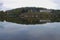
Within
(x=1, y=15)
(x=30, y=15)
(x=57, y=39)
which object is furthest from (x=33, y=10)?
(x=57, y=39)

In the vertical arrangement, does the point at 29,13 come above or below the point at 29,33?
below

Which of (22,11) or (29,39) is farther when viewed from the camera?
(22,11)

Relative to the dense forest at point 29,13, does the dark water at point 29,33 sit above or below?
above

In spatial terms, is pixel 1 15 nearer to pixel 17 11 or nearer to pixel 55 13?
pixel 17 11

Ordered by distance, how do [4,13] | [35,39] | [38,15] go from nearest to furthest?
[35,39]
[38,15]
[4,13]

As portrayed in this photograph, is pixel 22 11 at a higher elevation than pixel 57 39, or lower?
lower

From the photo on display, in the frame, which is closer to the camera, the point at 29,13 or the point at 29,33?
the point at 29,33

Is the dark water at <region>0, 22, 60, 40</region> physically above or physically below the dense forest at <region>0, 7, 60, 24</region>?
above

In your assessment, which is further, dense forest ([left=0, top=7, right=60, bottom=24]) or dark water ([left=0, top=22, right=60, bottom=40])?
dense forest ([left=0, top=7, right=60, bottom=24])

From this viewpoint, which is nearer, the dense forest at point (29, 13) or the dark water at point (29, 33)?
the dark water at point (29, 33)

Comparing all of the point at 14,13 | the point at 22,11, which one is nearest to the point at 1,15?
the point at 14,13

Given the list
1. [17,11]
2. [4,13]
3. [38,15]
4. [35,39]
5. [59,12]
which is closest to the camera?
[35,39]
